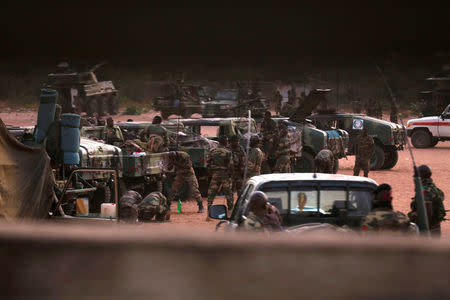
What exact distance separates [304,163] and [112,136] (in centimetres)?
574

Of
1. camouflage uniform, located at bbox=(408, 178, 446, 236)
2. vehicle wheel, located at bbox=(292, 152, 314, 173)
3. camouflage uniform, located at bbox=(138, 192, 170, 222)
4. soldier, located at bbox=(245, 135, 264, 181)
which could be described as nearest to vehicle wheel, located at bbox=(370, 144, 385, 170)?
vehicle wheel, located at bbox=(292, 152, 314, 173)

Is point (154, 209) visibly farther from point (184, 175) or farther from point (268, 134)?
point (268, 134)

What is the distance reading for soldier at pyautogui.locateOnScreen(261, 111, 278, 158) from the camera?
16.7 metres

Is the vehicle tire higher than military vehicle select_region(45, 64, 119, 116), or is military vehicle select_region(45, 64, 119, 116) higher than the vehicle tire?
military vehicle select_region(45, 64, 119, 116)

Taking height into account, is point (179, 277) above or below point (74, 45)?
below

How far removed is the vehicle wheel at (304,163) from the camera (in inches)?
771

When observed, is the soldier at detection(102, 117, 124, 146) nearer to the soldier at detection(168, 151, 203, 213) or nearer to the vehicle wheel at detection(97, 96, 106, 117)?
the soldier at detection(168, 151, 203, 213)

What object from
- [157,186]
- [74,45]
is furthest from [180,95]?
[74,45]

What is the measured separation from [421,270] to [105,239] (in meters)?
0.44

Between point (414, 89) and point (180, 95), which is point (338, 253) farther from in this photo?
point (414, 89)

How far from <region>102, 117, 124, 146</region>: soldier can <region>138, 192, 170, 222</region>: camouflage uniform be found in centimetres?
306

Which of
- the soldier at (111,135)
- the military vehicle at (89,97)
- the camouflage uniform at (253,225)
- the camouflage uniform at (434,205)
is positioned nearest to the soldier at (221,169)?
the soldier at (111,135)

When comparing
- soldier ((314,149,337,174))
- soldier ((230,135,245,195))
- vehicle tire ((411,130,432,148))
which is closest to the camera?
soldier ((230,135,245,195))

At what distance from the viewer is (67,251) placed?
1.12 metres
